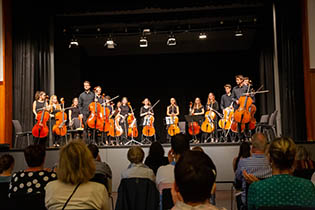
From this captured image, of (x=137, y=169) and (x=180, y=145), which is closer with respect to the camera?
(x=180, y=145)

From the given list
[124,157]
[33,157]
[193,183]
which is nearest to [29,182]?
[33,157]

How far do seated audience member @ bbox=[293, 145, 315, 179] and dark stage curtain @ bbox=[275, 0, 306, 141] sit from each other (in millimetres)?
5154

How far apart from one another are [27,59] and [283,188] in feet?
27.3

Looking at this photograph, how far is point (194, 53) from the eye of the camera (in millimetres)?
14008

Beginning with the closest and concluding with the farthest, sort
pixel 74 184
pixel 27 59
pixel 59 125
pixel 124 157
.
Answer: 1. pixel 74 184
2. pixel 124 157
3. pixel 59 125
4. pixel 27 59

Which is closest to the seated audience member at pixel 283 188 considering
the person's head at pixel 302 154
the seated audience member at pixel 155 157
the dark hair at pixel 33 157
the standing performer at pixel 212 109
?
the person's head at pixel 302 154

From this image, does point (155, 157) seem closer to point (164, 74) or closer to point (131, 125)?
point (131, 125)

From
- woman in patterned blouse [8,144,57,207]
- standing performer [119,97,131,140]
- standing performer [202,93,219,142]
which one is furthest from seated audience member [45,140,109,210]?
standing performer [119,97,131,140]

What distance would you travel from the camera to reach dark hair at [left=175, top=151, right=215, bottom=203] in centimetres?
142

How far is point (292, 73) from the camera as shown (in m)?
8.25

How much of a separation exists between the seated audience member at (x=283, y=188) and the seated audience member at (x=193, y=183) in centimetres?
64

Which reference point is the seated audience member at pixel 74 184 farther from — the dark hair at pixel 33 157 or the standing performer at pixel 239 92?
the standing performer at pixel 239 92

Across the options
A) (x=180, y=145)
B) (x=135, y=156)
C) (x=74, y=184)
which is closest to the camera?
(x=74, y=184)

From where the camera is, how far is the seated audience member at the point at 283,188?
6.41 feet
